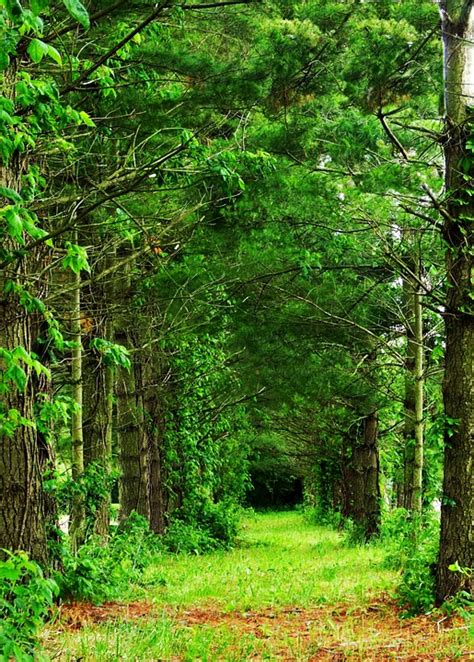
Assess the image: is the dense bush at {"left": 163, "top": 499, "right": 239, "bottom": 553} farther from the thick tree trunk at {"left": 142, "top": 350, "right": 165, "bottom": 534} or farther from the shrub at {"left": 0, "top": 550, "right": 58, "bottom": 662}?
the shrub at {"left": 0, "top": 550, "right": 58, "bottom": 662}

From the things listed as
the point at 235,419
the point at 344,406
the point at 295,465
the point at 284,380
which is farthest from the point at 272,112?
the point at 295,465

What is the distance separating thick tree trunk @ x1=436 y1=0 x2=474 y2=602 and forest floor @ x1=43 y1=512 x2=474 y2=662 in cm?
70

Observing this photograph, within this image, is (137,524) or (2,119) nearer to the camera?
(2,119)

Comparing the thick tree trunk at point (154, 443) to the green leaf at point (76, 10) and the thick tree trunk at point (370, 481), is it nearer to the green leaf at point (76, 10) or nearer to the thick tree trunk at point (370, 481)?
the thick tree trunk at point (370, 481)

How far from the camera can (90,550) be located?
8.23 meters

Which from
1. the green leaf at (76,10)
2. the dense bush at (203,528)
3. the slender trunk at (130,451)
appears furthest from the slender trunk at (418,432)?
the green leaf at (76,10)

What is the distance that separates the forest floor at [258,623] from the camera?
210 inches

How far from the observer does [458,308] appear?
6891 mm

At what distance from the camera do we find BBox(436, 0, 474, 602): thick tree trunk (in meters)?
6.76

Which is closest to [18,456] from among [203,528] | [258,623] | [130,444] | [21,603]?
[21,603]

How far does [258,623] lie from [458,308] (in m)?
3.56

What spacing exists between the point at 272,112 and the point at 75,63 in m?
3.41

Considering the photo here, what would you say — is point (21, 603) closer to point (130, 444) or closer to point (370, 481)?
point (130, 444)

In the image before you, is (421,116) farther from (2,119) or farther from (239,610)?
(239,610)
